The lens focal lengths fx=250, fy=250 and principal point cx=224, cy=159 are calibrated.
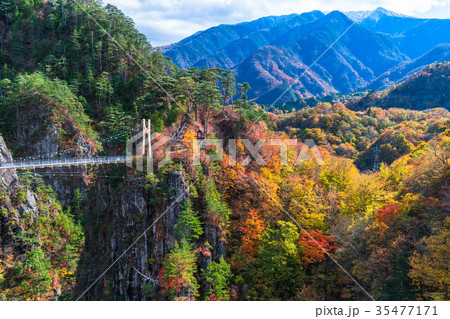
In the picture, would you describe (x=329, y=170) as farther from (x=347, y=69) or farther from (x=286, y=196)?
(x=347, y=69)

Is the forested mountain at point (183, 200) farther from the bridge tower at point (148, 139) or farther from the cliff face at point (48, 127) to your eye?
the bridge tower at point (148, 139)

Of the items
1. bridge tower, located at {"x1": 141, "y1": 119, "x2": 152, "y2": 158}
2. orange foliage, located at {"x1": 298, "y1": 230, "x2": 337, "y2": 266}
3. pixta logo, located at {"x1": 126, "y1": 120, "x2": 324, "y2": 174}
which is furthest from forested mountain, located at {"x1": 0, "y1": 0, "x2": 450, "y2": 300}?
bridge tower, located at {"x1": 141, "y1": 119, "x2": 152, "y2": 158}

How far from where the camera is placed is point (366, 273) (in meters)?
14.7

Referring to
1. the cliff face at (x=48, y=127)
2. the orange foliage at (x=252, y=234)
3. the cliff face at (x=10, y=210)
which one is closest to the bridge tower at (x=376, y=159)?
the orange foliage at (x=252, y=234)

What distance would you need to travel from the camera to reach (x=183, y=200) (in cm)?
2045

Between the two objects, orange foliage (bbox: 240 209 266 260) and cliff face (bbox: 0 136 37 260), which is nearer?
orange foliage (bbox: 240 209 266 260)

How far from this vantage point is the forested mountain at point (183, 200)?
15.8 m

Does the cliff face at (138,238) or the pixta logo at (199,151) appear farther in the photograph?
the pixta logo at (199,151)

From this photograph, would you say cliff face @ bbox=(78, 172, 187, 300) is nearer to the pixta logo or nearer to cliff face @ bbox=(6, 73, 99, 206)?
the pixta logo

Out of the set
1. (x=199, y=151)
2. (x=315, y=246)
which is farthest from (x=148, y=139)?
(x=315, y=246)

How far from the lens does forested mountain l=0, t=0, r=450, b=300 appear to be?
15.8m

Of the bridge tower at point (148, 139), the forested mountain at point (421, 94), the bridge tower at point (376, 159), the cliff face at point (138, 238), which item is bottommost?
the cliff face at point (138, 238)

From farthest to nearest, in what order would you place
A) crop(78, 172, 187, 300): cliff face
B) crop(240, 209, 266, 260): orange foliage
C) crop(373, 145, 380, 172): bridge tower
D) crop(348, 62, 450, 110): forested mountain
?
crop(348, 62, 450, 110): forested mountain < crop(373, 145, 380, 172): bridge tower < crop(240, 209, 266, 260): orange foliage < crop(78, 172, 187, 300): cliff face

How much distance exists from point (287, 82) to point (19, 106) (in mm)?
143211
